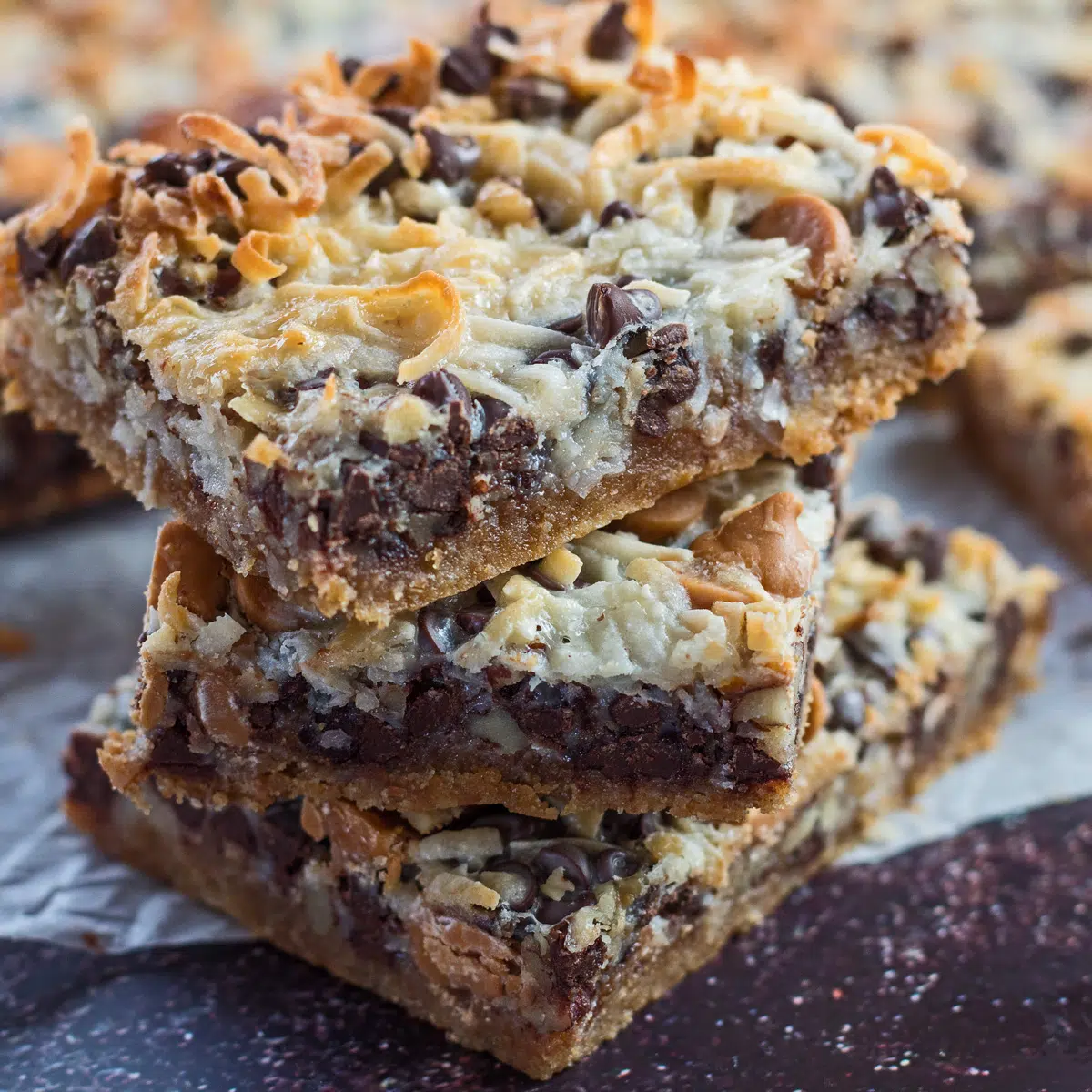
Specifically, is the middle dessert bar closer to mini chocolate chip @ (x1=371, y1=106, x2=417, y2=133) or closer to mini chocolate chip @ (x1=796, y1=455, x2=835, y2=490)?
mini chocolate chip @ (x1=796, y1=455, x2=835, y2=490)

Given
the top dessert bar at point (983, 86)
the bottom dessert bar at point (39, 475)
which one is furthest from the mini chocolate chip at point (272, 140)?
the top dessert bar at point (983, 86)

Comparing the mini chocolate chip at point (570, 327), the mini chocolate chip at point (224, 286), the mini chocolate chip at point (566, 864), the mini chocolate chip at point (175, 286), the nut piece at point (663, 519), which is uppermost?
the mini chocolate chip at point (175, 286)

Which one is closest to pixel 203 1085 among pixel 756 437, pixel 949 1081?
pixel 949 1081

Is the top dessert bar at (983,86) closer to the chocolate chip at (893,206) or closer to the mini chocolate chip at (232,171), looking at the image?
the chocolate chip at (893,206)

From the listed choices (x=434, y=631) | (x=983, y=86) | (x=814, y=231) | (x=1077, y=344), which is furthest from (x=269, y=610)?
(x=983, y=86)

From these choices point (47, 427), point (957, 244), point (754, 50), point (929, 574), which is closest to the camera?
point (957, 244)

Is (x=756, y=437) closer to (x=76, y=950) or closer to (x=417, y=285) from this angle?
(x=417, y=285)
